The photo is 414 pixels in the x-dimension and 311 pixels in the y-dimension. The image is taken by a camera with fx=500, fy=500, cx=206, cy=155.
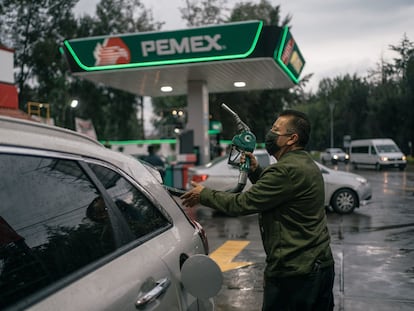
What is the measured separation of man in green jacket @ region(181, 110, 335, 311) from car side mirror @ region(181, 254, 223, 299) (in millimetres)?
612

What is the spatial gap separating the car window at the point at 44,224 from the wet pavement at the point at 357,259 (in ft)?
10.7

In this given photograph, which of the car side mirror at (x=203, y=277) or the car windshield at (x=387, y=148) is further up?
the car side mirror at (x=203, y=277)

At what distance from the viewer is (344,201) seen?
37.2 ft

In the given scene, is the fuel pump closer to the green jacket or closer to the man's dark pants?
the green jacket

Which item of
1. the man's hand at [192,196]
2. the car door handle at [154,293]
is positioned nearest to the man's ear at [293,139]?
the man's hand at [192,196]

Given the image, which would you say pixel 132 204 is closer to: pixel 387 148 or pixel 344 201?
pixel 344 201

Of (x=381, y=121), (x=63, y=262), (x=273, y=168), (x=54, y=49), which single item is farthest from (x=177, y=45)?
(x=381, y=121)

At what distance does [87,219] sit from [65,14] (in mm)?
41087

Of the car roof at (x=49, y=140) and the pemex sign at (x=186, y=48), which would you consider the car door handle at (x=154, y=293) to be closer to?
the car roof at (x=49, y=140)

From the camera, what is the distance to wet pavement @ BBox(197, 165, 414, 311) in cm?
509

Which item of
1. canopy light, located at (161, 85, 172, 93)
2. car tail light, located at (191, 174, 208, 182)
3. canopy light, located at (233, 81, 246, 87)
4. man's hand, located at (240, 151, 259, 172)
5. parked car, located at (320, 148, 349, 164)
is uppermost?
canopy light, located at (233, 81, 246, 87)

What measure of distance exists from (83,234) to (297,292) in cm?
135

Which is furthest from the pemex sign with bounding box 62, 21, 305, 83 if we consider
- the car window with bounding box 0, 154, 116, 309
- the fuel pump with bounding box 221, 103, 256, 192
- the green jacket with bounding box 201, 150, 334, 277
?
the car window with bounding box 0, 154, 116, 309

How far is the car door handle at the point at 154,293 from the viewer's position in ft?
6.30
